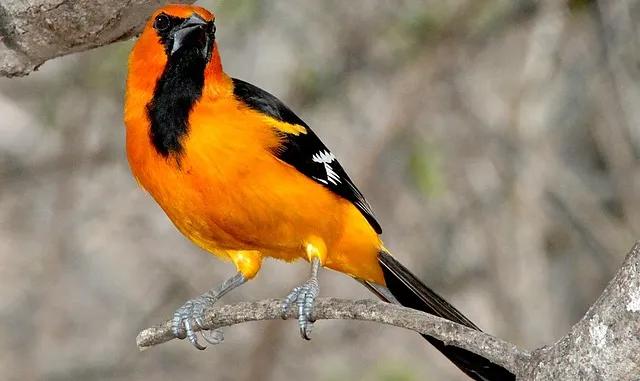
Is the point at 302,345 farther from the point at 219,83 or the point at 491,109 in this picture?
the point at 219,83

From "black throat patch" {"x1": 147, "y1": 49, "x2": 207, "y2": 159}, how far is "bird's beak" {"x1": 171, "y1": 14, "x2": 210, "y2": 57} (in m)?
0.03

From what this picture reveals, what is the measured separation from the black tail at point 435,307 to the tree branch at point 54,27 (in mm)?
1816

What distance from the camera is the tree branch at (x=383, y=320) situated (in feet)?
9.46

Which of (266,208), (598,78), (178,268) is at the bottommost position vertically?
(266,208)

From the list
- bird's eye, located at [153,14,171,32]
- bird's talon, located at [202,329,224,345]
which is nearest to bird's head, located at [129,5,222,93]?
bird's eye, located at [153,14,171,32]

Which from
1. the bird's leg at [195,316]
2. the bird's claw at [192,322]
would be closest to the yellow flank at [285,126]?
the bird's leg at [195,316]

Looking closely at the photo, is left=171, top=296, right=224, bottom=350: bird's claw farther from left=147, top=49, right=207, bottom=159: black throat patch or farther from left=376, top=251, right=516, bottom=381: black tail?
left=376, top=251, right=516, bottom=381: black tail

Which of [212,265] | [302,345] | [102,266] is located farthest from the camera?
[102,266]

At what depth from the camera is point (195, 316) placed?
4453 mm

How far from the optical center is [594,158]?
786 centimetres

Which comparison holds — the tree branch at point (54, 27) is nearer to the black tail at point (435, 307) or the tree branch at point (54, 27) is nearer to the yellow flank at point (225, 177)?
the yellow flank at point (225, 177)

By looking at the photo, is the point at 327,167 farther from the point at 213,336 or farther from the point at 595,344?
the point at 595,344

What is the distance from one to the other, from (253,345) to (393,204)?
5.03ft

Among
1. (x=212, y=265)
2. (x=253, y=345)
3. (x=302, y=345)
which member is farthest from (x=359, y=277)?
(x=302, y=345)
